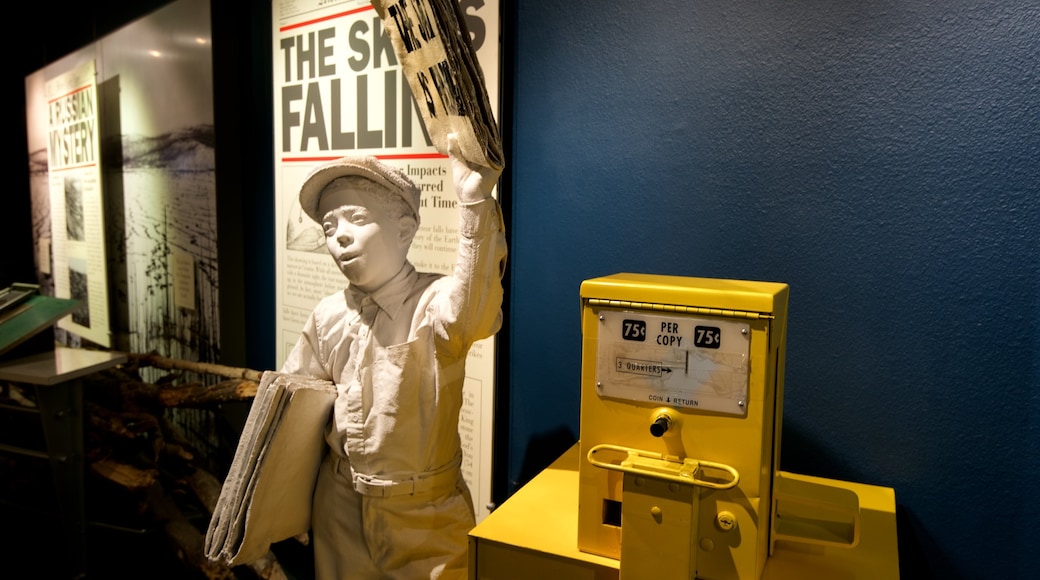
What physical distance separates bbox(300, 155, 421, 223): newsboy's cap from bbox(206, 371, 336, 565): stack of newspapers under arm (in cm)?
41

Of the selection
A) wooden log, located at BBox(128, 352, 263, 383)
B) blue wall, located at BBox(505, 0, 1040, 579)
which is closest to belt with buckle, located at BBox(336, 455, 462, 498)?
blue wall, located at BBox(505, 0, 1040, 579)

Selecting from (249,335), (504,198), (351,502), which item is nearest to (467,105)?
(504,198)

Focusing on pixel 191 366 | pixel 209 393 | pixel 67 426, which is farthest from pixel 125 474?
pixel 209 393

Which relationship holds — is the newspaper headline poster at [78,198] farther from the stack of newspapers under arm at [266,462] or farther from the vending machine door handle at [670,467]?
the vending machine door handle at [670,467]

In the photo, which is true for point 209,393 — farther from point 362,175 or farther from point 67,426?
point 362,175

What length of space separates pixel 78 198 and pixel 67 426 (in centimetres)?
143

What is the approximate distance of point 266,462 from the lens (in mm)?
1441

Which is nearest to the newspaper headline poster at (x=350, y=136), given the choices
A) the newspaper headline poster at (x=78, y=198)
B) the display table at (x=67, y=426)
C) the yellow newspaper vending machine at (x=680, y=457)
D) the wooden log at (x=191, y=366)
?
the wooden log at (x=191, y=366)

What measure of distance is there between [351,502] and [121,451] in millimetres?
1840

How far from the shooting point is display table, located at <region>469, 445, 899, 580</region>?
41.4 inches

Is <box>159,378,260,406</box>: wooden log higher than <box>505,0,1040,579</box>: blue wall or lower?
lower

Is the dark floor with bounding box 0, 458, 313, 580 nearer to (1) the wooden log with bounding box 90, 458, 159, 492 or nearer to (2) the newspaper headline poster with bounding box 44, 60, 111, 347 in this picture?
(1) the wooden log with bounding box 90, 458, 159, 492

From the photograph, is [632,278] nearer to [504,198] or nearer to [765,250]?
[765,250]

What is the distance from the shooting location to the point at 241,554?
144 centimetres
